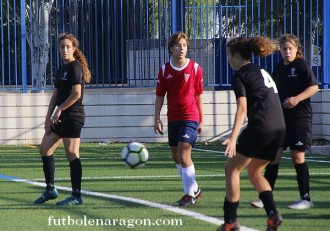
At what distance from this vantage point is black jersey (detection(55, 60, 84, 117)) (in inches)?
405

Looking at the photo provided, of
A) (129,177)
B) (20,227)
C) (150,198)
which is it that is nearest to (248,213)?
(150,198)

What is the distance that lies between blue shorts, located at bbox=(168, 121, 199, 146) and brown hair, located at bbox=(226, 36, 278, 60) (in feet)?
6.97

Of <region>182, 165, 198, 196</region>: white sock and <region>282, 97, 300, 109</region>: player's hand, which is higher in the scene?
<region>282, 97, 300, 109</region>: player's hand

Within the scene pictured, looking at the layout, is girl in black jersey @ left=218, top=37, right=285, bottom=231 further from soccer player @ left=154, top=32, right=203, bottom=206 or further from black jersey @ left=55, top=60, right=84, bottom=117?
black jersey @ left=55, top=60, right=84, bottom=117

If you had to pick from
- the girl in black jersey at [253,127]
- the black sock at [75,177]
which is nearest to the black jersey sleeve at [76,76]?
the black sock at [75,177]

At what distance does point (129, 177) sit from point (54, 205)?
9.76 ft

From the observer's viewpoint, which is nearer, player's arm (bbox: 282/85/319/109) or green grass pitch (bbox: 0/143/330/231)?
green grass pitch (bbox: 0/143/330/231)

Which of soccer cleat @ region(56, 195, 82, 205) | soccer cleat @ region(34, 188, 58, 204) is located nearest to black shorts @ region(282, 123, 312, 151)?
soccer cleat @ region(56, 195, 82, 205)

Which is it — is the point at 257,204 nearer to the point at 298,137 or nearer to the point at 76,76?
the point at 298,137

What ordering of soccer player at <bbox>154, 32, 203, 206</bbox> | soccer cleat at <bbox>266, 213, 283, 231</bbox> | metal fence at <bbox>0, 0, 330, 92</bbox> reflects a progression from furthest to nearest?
metal fence at <bbox>0, 0, 330, 92</bbox>, soccer player at <bbox>154, 32, 203, 206</bbox>, soccer cleat at <bbox>266, 213, 283, 231</bbox>

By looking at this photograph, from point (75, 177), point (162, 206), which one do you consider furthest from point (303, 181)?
point (75, 177)

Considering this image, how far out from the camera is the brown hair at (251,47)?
27.2 feet

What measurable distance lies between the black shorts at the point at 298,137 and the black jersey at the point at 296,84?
101mm

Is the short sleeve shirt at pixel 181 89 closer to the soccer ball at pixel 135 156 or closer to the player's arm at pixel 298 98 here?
the soccer ball at pixel 135 156
